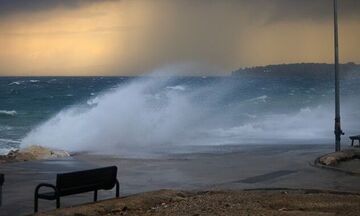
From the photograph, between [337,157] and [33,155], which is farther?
[33,155]

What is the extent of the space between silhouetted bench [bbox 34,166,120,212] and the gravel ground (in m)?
0.30

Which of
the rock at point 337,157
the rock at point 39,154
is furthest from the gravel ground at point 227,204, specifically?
the rock at point 39,154

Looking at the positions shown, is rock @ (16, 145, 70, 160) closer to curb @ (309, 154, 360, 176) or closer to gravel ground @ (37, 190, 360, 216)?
curb @ (309, 154, 360, 176)

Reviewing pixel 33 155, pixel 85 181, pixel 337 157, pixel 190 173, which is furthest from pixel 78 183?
pixel 33 155

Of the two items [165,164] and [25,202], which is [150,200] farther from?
[165,164]

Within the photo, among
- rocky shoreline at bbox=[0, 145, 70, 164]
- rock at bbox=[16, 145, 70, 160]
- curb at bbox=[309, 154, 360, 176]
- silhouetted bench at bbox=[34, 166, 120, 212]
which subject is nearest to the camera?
silhouetted bench at bbox=[34, 166, 120, 212]

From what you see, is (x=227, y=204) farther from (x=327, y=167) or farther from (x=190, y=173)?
(x=327, y=167)

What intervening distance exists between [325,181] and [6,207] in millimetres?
6547

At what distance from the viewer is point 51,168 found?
1614 cm

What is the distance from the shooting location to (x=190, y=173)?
586 inches

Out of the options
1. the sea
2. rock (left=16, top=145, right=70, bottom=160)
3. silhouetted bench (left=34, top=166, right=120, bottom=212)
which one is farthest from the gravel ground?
the sea

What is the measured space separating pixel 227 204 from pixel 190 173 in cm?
513

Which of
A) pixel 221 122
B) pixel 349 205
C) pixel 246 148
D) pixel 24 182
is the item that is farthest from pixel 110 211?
pixel 221 122

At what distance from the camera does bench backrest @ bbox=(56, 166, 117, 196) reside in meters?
9.45
